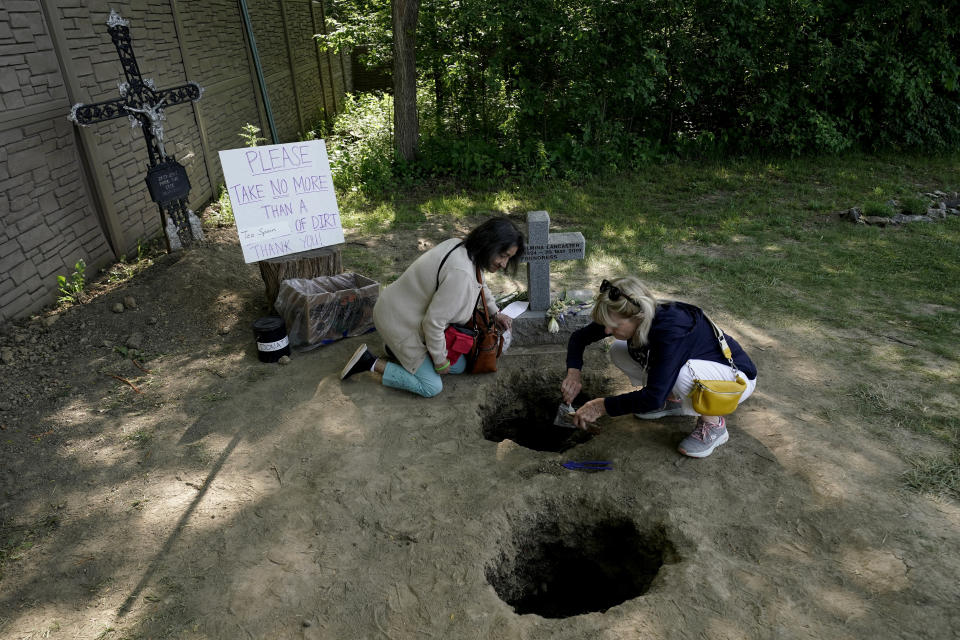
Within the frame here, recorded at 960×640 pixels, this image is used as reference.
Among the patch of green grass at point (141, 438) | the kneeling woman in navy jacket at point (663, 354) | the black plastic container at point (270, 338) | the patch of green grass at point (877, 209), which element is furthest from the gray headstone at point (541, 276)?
the patch of green grass at point (877, 209)

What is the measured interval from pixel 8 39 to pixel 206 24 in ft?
13.8

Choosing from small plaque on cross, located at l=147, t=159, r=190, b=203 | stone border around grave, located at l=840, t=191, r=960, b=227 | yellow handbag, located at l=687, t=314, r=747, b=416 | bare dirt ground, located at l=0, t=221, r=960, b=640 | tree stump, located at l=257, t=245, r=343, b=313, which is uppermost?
small plaque on cross, located at l=147, t=159, r=190, b=203

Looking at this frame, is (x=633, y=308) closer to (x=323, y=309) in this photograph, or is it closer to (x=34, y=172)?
(x=323, y=309)

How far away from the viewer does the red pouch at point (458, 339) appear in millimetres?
4098

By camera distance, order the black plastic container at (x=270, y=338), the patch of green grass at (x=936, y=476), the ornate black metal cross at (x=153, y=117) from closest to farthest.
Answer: the patch of green grass at (x=936, y=476), the black plastic container at (x=270, y=338), the ornate black metal cross at (x=153, y=117)

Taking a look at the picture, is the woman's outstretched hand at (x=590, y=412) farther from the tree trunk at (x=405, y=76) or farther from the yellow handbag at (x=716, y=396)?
the tree trunk at (x=405, y=76)

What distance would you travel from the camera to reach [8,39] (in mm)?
4676

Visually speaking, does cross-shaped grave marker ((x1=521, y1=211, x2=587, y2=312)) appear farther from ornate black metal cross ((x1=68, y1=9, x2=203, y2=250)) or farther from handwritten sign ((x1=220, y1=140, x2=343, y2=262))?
ornate black metal cross ((x1=68, y1=9, x2=203, y2=250))

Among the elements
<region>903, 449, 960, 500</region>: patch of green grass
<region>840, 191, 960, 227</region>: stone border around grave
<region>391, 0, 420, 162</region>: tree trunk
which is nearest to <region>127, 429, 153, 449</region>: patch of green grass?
<region>903, 449, 960, 500</region>: patch of green grass

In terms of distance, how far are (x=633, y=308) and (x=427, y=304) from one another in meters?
1.40

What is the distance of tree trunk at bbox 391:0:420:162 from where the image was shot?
842 centimetres

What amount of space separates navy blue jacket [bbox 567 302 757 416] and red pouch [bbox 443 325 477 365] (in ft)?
3.63

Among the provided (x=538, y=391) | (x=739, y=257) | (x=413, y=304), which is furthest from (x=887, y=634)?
(x=739, y=257)

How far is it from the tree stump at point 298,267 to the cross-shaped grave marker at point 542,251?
172cm
